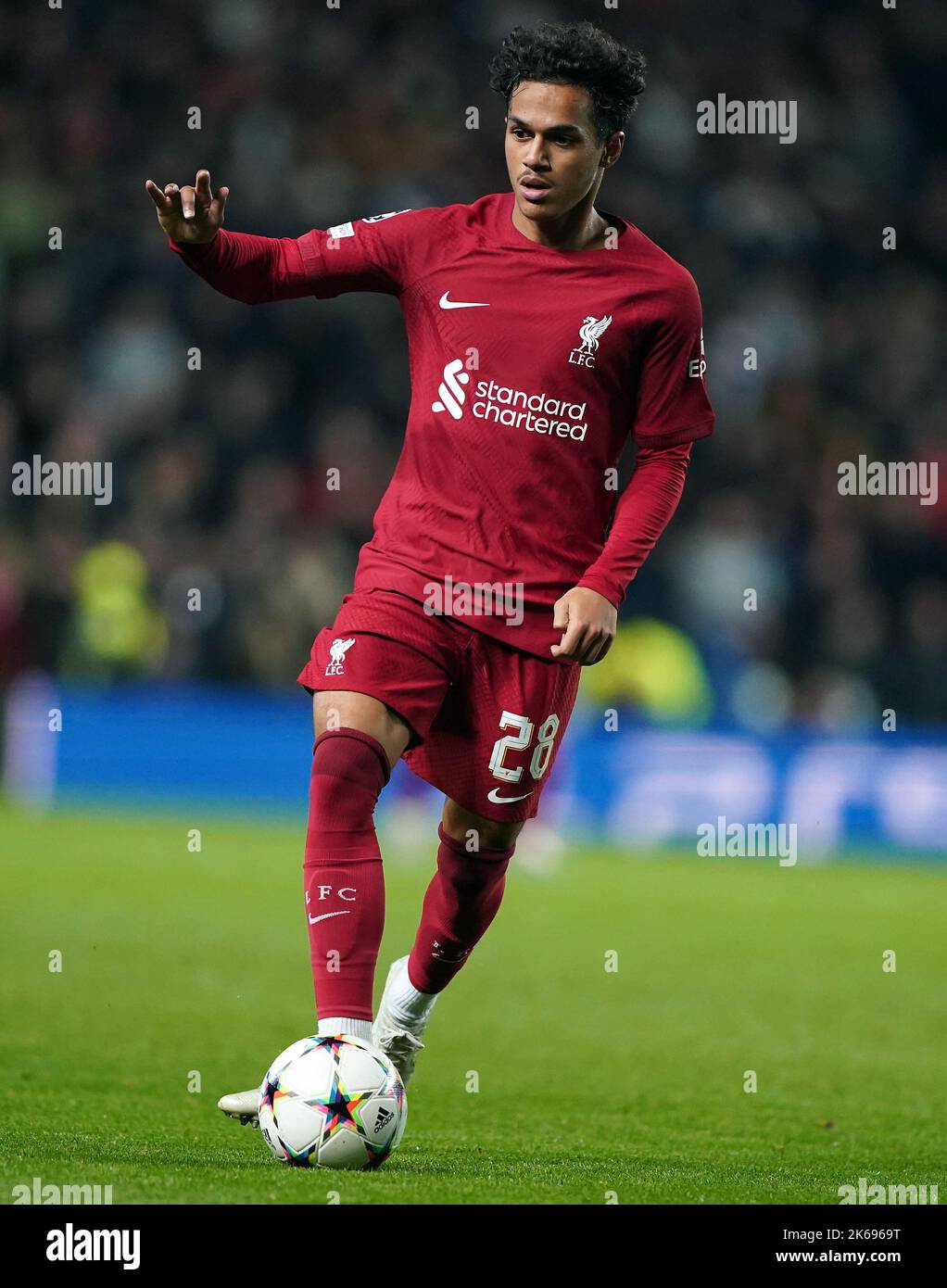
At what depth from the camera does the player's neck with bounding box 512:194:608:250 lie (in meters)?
4.77

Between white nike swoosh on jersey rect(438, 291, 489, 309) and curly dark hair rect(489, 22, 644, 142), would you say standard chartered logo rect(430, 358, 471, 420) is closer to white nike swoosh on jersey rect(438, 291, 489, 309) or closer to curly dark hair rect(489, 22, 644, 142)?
white nike swoosh on jersey rect(438, 291, 489, 309)

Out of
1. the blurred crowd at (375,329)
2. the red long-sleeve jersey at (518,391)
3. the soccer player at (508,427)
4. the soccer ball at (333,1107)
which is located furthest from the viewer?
the blurred crowd at (375,329)

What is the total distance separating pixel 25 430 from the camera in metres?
15.5

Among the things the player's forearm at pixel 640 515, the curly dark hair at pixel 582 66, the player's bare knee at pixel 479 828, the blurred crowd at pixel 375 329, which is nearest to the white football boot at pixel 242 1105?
the player's bare knee at pixel 479 828

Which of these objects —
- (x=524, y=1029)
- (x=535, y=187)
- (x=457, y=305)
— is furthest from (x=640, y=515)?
(x=524, y=1029)

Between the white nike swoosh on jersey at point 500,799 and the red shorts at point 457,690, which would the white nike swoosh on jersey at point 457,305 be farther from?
the white nike swoosh on jersey at point 500,799

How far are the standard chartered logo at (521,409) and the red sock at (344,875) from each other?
0.88m

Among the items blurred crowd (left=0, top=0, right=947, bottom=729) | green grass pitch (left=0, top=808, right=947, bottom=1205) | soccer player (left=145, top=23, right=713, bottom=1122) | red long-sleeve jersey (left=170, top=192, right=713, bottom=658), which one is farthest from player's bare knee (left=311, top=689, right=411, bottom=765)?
blurred crowd (left=0, top=0, right=947, bottom=729)

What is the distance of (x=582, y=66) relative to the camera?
4.57 metres

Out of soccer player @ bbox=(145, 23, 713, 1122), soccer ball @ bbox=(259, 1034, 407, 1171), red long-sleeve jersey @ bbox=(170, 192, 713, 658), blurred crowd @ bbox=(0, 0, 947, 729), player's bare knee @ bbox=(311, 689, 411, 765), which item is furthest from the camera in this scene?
blurred crowd @ bbox=(0, 0, 947, 729)

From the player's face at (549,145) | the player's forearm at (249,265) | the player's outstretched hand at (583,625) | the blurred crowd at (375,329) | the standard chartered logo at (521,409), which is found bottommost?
the player's outstretched hand at (583,625)

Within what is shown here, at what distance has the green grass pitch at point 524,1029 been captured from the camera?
428 cm

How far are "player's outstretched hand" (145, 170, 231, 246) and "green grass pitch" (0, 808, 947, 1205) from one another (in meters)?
2.09

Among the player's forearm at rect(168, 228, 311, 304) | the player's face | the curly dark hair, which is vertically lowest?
the player's forearm at rect(168, 228, 311, 304)
